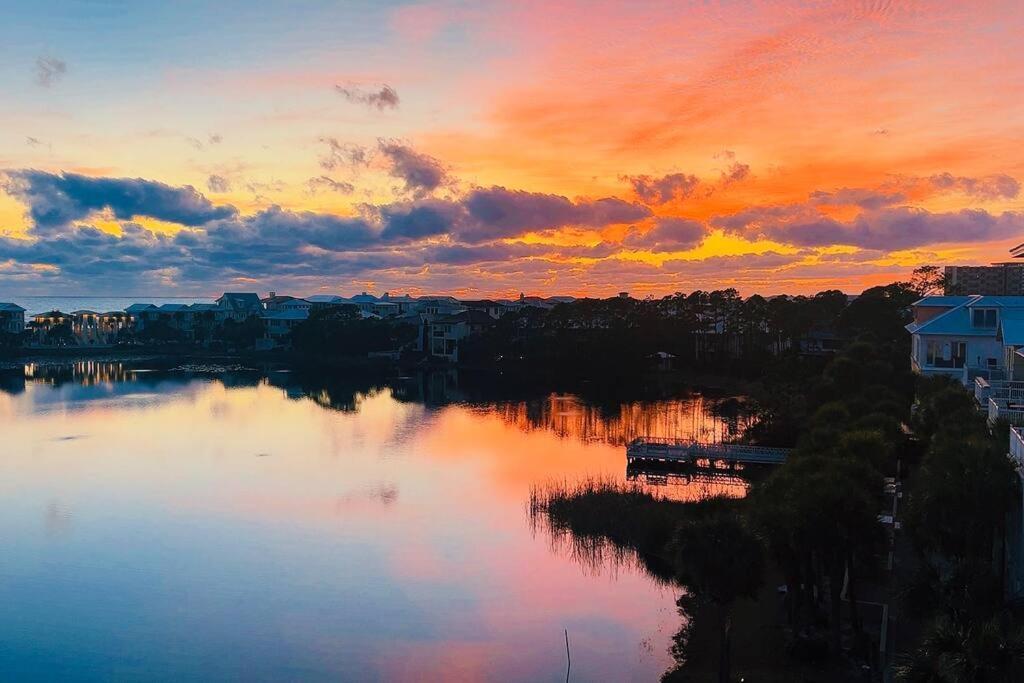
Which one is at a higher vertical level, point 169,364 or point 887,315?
point 887,315

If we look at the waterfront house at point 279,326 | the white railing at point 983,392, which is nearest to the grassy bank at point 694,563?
the white railing at point 983,392

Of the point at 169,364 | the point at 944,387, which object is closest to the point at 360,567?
the point at 944,387

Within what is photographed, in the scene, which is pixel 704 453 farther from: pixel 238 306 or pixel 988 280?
pixel 238 306

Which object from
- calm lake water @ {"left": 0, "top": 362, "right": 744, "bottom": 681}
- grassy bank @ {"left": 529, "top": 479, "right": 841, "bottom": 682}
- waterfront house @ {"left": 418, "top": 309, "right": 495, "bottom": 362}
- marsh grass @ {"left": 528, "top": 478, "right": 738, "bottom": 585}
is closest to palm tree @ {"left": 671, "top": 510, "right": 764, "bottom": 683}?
grassy bank @ {"left": 529, "top": 479, "right": 841, "bottom": 682}

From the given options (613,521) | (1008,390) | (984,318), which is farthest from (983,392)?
(613,521)

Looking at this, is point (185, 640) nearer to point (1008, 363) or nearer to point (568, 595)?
point (568, 595)

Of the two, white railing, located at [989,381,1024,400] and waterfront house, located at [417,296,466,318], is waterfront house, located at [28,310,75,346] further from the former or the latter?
white railing, located at [989,381,1024,400]
